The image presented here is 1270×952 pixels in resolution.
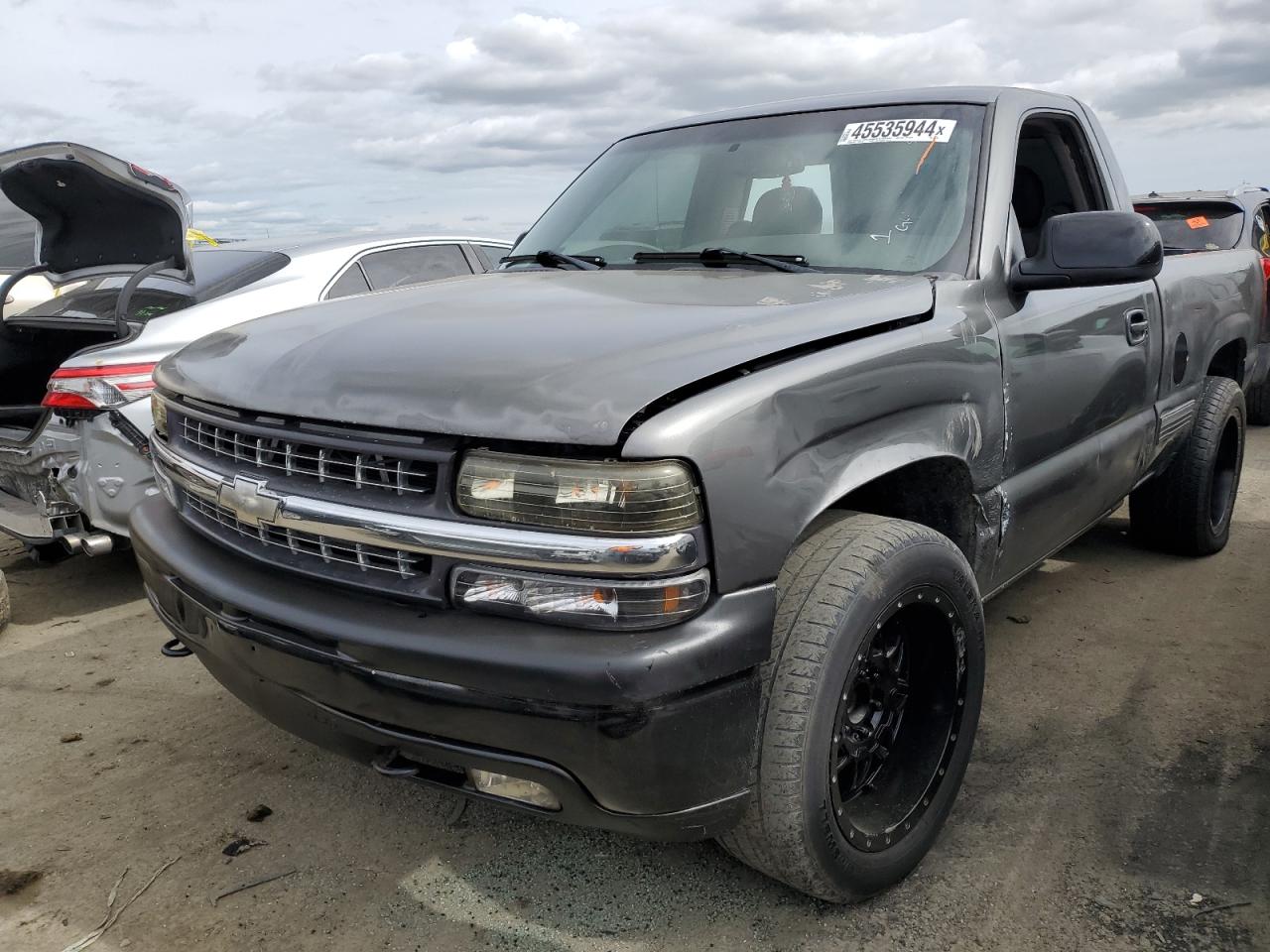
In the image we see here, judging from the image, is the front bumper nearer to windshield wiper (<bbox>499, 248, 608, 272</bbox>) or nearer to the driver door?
windshield wiper (<bbox>499, 248, 608, 272</bbox>)

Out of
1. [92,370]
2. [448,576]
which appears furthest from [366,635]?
[92,370]

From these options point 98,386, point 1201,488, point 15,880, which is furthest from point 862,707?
point 98,386

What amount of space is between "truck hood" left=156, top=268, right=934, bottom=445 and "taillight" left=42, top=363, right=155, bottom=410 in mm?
1549

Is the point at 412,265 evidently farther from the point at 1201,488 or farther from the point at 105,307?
the point at 1201,488

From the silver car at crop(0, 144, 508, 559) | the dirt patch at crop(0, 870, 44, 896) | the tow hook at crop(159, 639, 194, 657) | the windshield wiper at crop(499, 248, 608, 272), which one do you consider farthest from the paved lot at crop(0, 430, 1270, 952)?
the windshield wiper at crop(499, 248, 608, 272)

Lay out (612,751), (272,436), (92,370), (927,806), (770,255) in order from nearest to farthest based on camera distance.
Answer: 1. (612,751)
2. (272,436)
3. (927,806)
4. (770,255)
5. (92,370)

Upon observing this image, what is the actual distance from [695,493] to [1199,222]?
A: 7.32 m

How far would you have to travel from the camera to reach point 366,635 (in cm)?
190

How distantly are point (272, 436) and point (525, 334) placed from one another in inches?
22.0

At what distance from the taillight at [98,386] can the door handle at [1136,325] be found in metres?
3.61

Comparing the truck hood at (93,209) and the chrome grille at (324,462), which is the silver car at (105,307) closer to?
the truck hood at (93,209)

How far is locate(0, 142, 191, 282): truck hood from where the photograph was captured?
4.52 metres

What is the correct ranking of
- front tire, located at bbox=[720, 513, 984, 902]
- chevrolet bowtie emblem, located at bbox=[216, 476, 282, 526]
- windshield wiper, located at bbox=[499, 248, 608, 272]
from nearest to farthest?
front tire, located at bbox=[720, 513, 984, 902] → chevrolet bowtie emblem, located at bbox=[216, 476, 282, 526] → windshield wiper, located at bbox=[499, 248, 608, 272]

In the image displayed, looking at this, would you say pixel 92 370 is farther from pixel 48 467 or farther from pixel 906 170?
pixel 906 170
